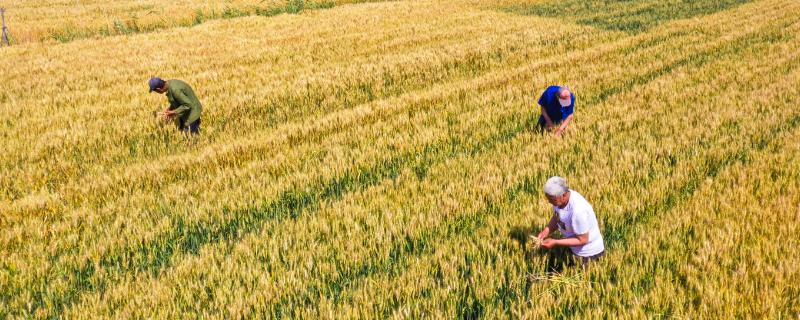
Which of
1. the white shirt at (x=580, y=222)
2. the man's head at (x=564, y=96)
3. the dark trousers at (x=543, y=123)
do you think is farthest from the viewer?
the dark trousers at (x=543, y=123)

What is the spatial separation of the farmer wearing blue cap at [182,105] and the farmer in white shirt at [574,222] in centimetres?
643

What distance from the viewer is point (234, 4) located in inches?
1061

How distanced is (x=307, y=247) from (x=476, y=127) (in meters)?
4.24

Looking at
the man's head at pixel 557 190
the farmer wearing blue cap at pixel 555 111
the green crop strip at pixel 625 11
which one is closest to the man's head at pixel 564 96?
the farmer wearing blue cap at pixel 555 111

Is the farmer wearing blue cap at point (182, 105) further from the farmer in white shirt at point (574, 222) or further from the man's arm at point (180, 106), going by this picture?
the farmer in white shirt at point (574, 222)

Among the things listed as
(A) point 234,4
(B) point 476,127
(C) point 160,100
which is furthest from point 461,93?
(A) point 234,4

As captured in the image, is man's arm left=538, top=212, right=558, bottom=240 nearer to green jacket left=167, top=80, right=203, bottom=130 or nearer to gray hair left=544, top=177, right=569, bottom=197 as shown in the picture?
gray hair left=544, top=177, right=569, bottom=197

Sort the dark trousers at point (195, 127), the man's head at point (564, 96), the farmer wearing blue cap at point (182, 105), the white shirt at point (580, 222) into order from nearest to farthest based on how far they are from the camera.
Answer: the white shirt at point (580, 222), the man's head at point (564, 96), the farmer wearing blue cap at point (182, 105), the dark trousers at point (195, 127)

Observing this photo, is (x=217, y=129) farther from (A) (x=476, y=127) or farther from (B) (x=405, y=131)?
(A) (x=476, y=127)

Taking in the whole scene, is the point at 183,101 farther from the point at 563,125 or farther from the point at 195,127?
the point at 563,125

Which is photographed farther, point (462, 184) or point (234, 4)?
point (234, 4)

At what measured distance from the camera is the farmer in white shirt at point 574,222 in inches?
138

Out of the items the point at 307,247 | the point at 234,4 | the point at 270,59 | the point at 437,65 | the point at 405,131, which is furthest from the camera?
the point at 234,4

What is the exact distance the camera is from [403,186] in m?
5.89
